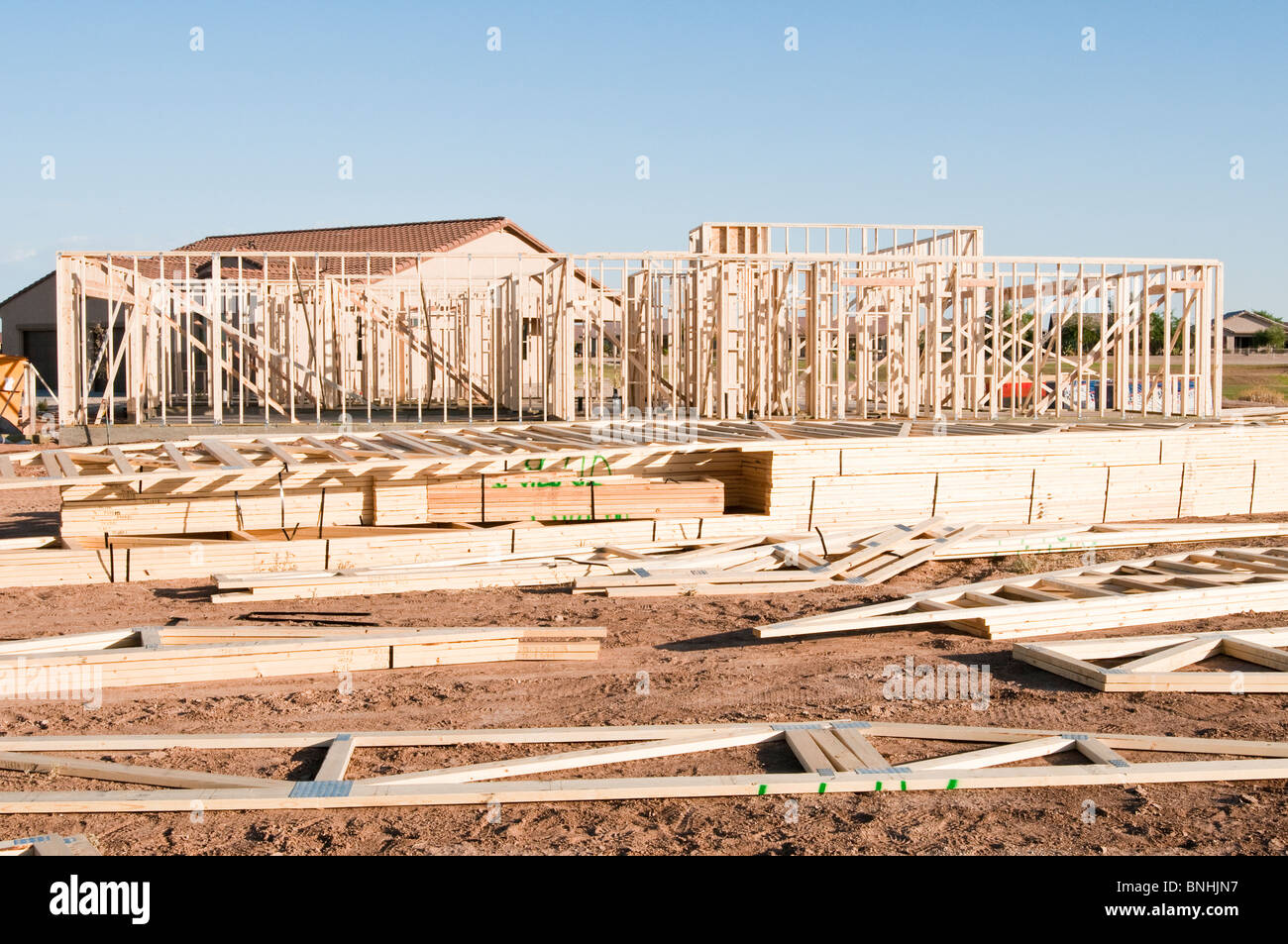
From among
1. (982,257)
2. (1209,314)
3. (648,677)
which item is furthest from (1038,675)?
(1209,314)

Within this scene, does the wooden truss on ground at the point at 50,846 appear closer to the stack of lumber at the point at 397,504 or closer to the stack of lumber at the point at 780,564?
the stack of lumber at the point at 780,564

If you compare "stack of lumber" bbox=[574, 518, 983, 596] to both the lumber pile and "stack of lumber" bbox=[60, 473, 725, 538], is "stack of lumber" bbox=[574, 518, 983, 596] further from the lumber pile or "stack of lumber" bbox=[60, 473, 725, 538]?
"stack of lumber" bbox=[60, 473, 725, 538]

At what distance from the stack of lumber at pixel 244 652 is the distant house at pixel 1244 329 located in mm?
84880

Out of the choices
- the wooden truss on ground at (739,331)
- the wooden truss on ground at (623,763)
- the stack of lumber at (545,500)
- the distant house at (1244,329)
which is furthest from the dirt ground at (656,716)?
the distant house at (1244,329)

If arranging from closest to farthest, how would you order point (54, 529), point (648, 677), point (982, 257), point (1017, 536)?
point (648, 677) < point (1017, 536) < point (54, 529) < point (982, 257)

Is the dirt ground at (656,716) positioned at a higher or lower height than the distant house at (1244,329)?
lower

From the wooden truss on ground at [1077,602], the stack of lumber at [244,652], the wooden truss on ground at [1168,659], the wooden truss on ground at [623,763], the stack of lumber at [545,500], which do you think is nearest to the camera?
the wooden truss on ground at [623,763]

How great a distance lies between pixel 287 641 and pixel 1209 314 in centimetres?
1753

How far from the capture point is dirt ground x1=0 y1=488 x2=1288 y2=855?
461cm

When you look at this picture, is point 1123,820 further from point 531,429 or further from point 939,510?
point 531,429

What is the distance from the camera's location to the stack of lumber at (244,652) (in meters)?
6.88

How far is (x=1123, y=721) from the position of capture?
6.26 meters

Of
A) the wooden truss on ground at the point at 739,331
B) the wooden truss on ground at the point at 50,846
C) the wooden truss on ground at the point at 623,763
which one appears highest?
the wooden truss on ground at the point at 739,331

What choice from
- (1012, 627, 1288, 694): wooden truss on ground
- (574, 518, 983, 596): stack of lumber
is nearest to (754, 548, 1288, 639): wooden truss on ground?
(1012, 627, 1288, 694): wooden truss on ground
